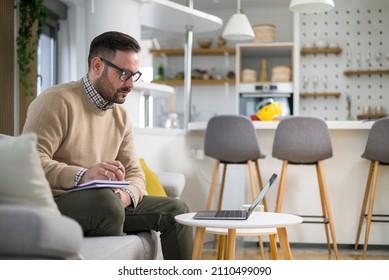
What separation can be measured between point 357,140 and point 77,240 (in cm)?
277

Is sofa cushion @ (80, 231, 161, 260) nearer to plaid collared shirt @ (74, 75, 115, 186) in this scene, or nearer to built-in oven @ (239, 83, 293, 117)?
plaid collared shirt @ (74, 75, 115, 186)

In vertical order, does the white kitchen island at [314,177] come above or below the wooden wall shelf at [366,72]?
below

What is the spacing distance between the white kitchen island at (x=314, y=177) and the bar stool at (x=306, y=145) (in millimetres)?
217

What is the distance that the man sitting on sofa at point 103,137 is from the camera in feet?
6.38

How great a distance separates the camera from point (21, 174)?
4.32 feet

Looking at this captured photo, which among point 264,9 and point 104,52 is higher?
point 264,9

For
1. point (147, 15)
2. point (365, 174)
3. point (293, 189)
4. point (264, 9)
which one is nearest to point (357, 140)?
point (365, 174)

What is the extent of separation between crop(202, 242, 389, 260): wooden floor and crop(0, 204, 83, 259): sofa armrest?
1806 millimetres

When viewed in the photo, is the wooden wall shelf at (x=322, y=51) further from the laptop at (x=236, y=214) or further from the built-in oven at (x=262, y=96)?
the laptop at (x=236, y=214)

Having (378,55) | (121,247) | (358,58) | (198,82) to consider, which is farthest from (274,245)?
(198,82)

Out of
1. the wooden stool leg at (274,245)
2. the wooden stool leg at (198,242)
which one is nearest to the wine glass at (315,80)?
the wooden stool leg at (274,245)

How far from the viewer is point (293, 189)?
3850 mm
